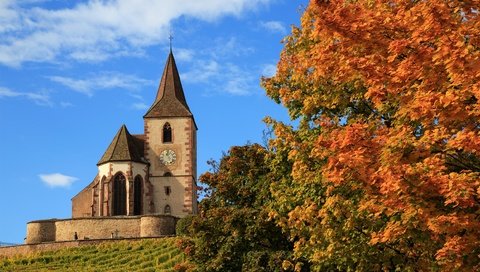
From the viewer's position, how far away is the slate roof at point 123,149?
A: 2650 inches

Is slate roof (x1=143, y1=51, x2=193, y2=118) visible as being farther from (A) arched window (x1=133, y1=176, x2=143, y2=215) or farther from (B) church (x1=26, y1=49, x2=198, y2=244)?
(A) arched window (x1=133, y1=176, x2=143, y2=215)

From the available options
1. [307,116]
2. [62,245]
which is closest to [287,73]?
[307,116]

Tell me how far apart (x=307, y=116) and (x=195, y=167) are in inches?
2215

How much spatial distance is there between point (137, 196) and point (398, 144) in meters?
57.4

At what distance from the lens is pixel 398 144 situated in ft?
38.7

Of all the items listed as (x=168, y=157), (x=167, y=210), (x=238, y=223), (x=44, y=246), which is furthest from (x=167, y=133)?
(x=238, y=223)

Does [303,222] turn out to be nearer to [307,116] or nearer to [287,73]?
[307,116]

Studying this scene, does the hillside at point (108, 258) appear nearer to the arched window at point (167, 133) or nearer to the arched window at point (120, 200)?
the arched window at point (120, 200)

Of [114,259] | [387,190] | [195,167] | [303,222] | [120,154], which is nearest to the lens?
[387,190]

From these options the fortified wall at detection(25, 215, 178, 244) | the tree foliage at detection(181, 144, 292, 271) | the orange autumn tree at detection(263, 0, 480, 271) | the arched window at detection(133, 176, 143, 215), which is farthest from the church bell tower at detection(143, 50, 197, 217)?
the orange autumn tree at detection(263, 0, 480, 271)

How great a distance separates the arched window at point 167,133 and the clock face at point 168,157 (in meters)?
1.12

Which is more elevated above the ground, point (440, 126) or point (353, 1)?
point (353, 1)

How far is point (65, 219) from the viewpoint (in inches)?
2286

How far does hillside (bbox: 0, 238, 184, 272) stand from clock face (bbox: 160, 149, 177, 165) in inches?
749
